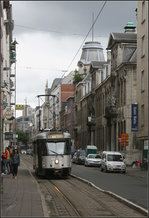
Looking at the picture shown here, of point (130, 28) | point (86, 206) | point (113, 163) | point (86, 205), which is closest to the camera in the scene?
point (86, 206)

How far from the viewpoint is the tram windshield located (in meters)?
30.4

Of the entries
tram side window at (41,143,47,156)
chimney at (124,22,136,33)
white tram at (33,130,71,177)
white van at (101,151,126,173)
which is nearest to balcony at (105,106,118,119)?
chimney at (124,22,136,33)

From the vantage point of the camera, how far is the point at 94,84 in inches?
3223

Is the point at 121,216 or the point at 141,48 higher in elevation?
the point at 141,48

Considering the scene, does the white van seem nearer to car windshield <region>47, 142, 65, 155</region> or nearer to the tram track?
car windshield <region>47, 142, 65, 155</region>

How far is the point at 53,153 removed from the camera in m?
30.4

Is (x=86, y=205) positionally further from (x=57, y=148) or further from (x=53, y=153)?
(x=57, y=148)

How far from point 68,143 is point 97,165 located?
23264 millimetres

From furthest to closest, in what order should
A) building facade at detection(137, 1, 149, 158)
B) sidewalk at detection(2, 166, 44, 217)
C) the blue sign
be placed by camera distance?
the blue sign < building facade at detection(137, 1, 149, 158) < sidewalk at detection(2, 166, 44, 217)

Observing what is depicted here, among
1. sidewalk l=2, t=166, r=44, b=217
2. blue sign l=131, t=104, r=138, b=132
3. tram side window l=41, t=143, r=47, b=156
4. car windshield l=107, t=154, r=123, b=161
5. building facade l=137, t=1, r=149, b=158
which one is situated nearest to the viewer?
sidewalk l=2, t=166, r=44, b=217

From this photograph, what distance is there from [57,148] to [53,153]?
409mm

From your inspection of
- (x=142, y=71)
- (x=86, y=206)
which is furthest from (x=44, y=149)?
(x=142, y=71)

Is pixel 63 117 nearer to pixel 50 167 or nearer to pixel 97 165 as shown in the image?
pixel 97 165

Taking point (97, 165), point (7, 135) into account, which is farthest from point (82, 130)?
point (7, 135)
